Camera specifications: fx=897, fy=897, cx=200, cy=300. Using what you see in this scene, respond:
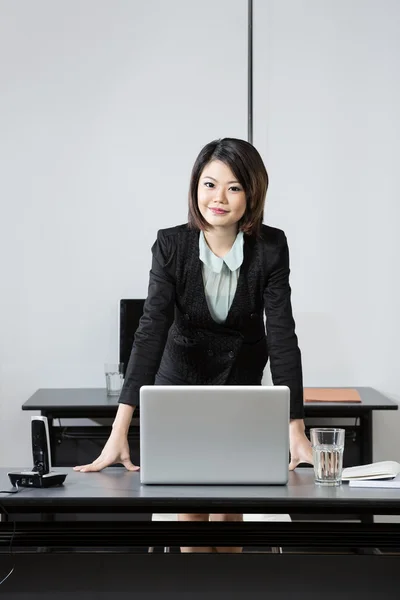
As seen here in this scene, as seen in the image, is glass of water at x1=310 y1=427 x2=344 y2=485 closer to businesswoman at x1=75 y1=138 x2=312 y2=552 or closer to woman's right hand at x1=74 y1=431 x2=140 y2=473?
→ businesswoman at x1=75 y1=138 x2=312 y2=552

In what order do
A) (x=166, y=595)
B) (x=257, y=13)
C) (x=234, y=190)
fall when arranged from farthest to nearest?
(x=257, y=13)
(x=234, y=190)
(x=166, y=595)

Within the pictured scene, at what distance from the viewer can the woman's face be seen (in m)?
2.32

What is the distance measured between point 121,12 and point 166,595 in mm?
2917

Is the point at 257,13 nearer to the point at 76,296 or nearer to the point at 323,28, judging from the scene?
the point at 323,28

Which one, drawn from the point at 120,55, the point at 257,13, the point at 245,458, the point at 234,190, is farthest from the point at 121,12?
the point at 245,458

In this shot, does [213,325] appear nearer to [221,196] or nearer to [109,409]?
[221,196]

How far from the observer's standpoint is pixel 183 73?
13.2 ft

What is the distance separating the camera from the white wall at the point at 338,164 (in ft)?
13.2

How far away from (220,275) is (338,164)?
1.78 m

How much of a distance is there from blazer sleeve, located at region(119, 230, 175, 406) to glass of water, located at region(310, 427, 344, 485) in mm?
501

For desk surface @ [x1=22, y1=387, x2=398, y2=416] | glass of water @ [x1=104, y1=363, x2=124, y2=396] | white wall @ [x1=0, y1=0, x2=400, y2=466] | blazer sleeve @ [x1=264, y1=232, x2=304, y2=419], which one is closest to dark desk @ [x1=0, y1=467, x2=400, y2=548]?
blazer sleeve @ [x1=264, y1=232, x2=304, y2=419]

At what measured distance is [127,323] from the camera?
3832mm

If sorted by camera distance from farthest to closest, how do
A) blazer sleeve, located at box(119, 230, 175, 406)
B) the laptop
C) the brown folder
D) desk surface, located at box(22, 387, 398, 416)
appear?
the brown folder < desk surface, located at box(22, 387, 398, 416) < blazer sleeve, located at box(119, 230, 175, 406) < the laptop

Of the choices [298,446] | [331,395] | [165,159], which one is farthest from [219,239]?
[165,159]
